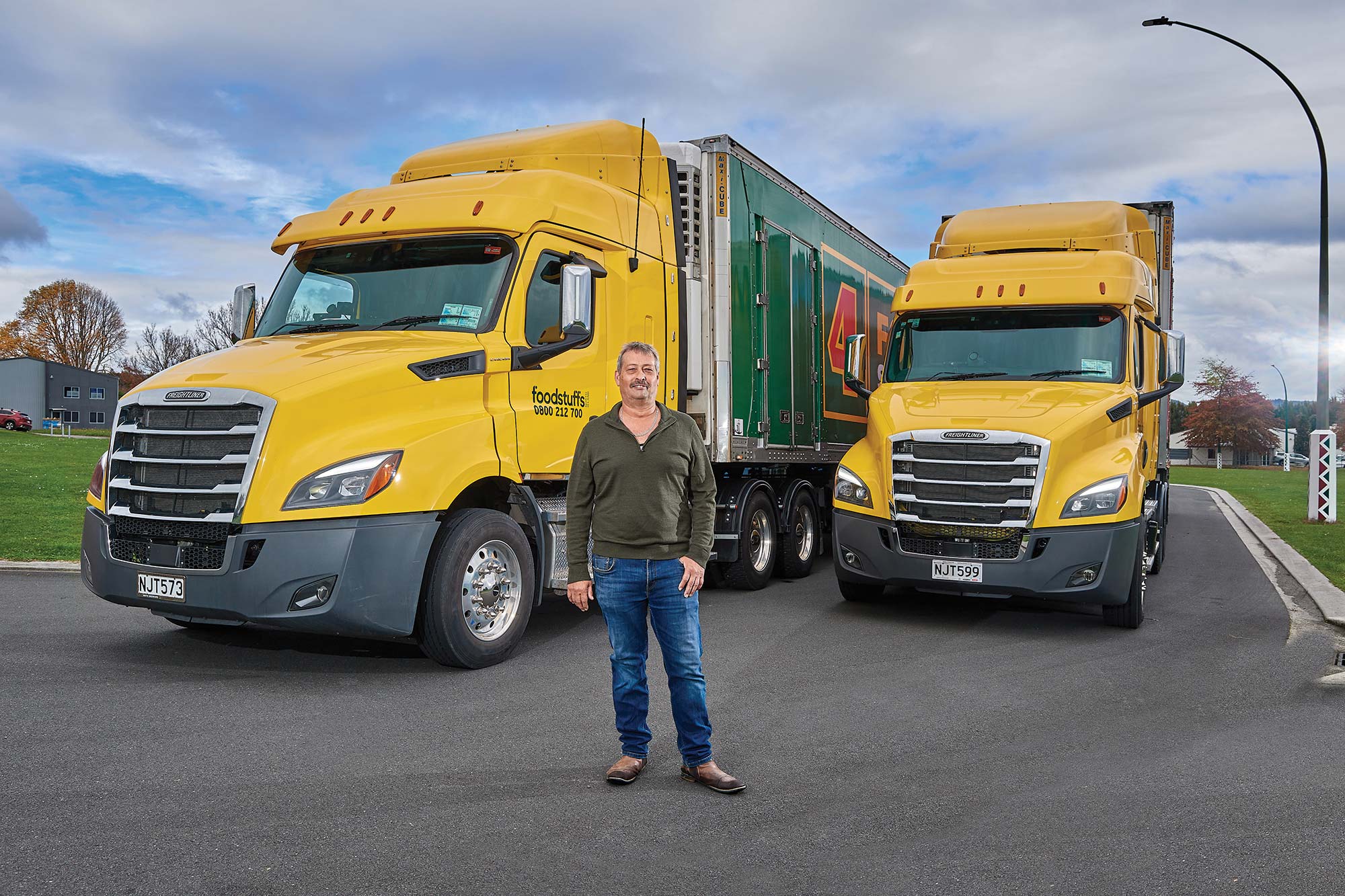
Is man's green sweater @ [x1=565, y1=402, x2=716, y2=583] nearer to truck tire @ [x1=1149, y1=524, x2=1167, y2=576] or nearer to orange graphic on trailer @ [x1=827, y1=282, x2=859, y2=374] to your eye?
truck tire @ [x1=1149, y1=524, x2=1167, y2=576]

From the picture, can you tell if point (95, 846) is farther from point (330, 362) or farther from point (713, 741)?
point (330, 362)

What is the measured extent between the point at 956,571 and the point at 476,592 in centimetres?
368

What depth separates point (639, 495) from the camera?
4.68 metres

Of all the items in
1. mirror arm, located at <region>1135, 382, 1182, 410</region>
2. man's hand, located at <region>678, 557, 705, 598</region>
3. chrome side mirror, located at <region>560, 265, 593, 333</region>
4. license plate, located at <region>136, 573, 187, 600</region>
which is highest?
chrome side mirror, located at <region>560, 265, 593, 333</region>

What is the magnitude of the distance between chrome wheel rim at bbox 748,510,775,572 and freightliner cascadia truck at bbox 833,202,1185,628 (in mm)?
1385

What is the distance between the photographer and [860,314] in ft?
46.0

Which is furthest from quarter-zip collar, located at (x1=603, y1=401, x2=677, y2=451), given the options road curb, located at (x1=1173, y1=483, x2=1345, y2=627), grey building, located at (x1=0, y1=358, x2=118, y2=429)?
grey building, located at (x1=0, y1=358, x2=118, y2=429)

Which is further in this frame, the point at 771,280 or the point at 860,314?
the point at 860,314

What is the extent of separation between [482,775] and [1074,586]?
5.12 metres

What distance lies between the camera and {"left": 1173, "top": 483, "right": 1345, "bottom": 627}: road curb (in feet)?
30.7

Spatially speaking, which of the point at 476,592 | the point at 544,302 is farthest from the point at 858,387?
the point at 476,592

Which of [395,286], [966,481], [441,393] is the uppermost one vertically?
[395,286]

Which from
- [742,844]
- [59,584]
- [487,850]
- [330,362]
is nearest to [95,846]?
[487,850]

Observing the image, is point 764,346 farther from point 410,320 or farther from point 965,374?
Result: point 410,320
